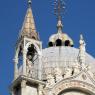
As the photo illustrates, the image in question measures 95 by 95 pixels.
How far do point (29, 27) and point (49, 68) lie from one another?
6.28m

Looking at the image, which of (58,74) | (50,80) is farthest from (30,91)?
(58,74)

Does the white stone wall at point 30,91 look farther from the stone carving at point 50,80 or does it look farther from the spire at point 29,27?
the spire at point 29,27

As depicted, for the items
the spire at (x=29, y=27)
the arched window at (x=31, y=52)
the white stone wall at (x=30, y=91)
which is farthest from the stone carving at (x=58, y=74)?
the white stone wall at (x=30, y=91)

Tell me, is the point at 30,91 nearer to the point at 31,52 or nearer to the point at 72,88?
the point at 31,52

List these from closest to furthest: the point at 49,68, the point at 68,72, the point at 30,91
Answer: the point at 30,91 < the point at 68,72 < the point at 49,68

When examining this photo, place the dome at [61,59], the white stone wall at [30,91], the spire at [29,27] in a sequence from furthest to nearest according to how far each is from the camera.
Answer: the dome at [61,59] → the spire at [29,27] → the white stone wall at [30,91]

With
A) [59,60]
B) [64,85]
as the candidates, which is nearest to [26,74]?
[64,85]

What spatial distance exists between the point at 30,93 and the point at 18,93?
101 centimetres

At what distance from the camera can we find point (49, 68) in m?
52.8

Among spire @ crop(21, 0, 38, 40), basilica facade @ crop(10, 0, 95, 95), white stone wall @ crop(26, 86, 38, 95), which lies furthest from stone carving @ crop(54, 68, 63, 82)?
white stone wall @ crop(26, 86, 38, 95)

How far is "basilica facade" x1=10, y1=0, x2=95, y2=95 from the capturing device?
4550 centimetres

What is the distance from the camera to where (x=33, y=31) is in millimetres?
47500

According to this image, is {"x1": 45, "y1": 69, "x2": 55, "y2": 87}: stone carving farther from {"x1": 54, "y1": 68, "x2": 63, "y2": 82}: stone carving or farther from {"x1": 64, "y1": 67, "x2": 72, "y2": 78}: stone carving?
{"x1": 64, "y1": 67, "x2": 72, "y2": 78}: stone carving

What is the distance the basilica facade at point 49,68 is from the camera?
149 ft
